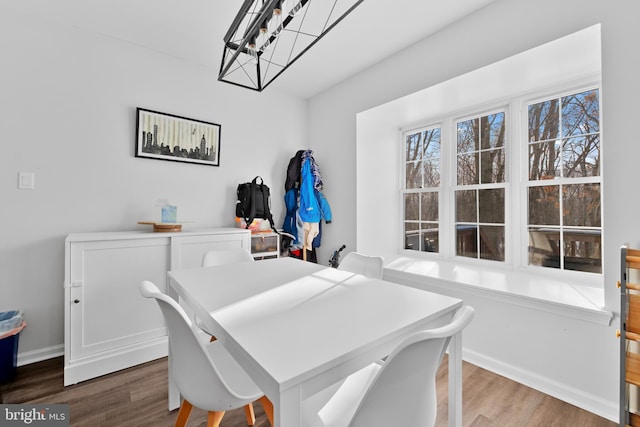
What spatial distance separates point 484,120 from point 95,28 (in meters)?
3.39

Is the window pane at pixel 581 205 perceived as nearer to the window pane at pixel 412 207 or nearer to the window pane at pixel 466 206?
the window pane at pixel 466 206

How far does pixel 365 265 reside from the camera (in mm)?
1908

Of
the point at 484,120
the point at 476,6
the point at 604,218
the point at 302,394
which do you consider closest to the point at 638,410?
the point at 604,218

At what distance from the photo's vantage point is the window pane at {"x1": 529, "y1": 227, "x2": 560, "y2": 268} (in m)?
2.23

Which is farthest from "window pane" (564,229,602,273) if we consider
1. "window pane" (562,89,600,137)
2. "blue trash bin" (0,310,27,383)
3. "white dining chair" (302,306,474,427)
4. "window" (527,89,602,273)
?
"blue trash bin" (0,310,27,383)

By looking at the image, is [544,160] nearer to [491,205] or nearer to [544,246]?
[491,205]

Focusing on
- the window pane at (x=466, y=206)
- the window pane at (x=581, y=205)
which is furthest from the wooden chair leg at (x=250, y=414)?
the window pane at (x=581, y=205)

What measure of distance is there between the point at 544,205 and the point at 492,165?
1.74ft

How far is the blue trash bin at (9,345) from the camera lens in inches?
71.9

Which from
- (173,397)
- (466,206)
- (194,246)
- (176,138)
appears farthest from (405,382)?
(176,138)

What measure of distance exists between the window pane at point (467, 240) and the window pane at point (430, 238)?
204 mm

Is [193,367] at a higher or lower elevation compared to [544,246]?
lower

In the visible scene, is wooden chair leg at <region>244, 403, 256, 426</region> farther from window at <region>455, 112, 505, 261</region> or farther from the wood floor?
window at <region>455, 112, 505, 261</region>

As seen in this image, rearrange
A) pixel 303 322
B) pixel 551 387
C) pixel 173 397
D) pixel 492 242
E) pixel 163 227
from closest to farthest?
pixel 303 322
pixel 173 397
pixel 551 387
pixel 163 227
pixel 492 242
